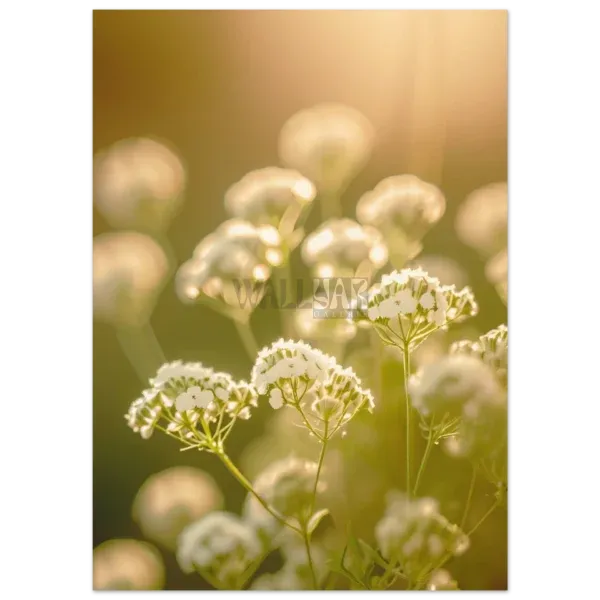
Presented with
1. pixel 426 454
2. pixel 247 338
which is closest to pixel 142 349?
pixel 247 338

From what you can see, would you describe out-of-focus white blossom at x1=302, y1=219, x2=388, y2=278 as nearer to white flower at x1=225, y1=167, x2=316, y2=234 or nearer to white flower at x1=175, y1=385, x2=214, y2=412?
white flower at x1=225, y1=167, x2=316, y2=234

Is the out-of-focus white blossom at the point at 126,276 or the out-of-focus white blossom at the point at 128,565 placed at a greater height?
the out-of-focus white blossom at the point at 126,276

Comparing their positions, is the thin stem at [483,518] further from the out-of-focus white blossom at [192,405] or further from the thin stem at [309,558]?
the out-of-focus white blossom at [192,405]

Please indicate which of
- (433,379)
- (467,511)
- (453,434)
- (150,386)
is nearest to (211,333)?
(150,386)

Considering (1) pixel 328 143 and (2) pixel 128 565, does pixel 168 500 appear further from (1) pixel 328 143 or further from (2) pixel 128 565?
(1) pixel 328 143

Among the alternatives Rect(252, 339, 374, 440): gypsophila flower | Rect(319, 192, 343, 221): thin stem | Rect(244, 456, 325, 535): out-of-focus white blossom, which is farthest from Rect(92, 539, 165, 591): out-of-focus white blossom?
Rect(319, 192, 343, 221): thin stem

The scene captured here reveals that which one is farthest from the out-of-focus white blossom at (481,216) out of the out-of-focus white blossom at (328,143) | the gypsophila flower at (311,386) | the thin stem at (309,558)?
the thin stem at (309,558)

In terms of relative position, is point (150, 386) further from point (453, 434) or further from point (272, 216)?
point (453, 434)
